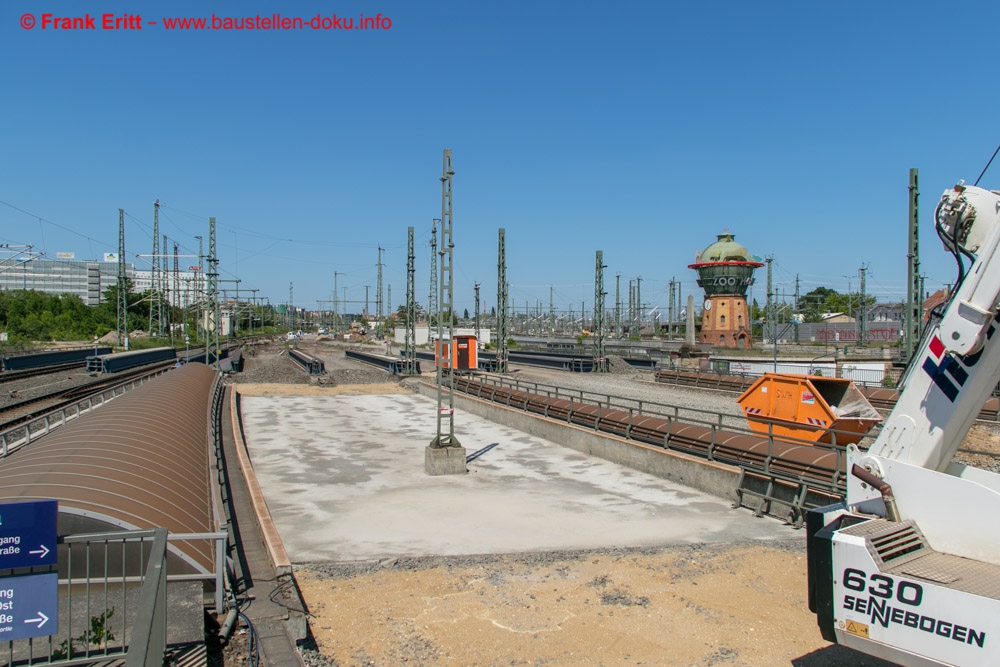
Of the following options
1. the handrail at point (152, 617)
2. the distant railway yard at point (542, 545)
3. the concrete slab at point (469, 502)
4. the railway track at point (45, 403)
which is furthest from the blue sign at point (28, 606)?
the railway track at point (45, 403)

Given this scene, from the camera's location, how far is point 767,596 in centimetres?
941

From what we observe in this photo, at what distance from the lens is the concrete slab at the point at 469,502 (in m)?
12.2

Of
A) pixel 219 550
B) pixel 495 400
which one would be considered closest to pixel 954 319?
pixel 219 550

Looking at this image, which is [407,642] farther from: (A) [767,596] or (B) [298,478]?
(B) [298,478]

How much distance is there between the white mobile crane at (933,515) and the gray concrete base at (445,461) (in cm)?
1241

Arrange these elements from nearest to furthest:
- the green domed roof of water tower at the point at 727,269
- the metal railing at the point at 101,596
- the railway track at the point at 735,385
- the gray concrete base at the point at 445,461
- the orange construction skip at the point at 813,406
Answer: the metal railing at the point at 101,596
the orange construction skip at the point at 813,406
the gray concrete base at the point at 445,461
the railway track at the point at 735,385
the green domed roof of water tower at the point at 727,269

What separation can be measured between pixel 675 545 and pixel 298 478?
1017 cm

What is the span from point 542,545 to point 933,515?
7.04m

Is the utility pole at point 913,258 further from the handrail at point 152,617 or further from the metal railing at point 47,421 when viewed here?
the metal railing at point 47,421

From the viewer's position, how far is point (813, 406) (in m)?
17.2

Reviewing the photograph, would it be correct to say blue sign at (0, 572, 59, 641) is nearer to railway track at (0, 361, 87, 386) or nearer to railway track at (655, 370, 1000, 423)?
railway track at (655, 370, 1000, 423)

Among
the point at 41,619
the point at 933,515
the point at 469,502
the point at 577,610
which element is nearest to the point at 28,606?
the point at 41,619

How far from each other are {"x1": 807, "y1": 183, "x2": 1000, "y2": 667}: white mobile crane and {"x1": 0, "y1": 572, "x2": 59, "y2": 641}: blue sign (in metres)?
6.44

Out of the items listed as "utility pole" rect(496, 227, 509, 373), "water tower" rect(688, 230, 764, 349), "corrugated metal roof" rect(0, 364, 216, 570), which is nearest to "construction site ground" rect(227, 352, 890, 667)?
"corrugated metal roof" rect(0, 364, 216, 570)
